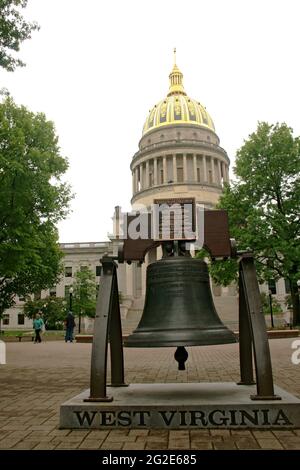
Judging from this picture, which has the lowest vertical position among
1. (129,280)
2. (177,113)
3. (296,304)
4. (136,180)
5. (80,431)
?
(80,431)

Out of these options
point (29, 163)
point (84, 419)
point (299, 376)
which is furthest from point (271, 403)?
point (29, 163)

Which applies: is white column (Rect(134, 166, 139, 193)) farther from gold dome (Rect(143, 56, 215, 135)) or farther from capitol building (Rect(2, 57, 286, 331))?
gold dome (Rect(143, 56, 215, 135))

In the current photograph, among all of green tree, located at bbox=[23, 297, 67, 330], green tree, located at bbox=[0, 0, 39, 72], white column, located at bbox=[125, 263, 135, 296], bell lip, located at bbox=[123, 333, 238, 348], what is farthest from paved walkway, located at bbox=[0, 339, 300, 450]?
white column, located at bbox=[125, 263, 135, 296]

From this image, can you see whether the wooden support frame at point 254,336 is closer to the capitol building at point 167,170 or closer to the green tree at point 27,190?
the green tree at point 27,190

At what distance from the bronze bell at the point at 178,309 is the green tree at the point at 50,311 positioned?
47030 millimetres

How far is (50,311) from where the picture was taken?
50.9m

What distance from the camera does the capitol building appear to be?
234ft

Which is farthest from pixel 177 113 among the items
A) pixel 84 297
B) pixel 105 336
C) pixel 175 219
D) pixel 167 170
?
pixel 105 336

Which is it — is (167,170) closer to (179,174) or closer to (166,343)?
(179,174)

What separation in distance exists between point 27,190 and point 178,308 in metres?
17.0

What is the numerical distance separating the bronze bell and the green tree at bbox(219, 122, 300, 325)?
21.4m

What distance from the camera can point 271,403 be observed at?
14.7ft

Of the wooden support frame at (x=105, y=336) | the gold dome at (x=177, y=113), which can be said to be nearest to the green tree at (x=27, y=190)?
the wooden support frame at (x=105, y=336)
